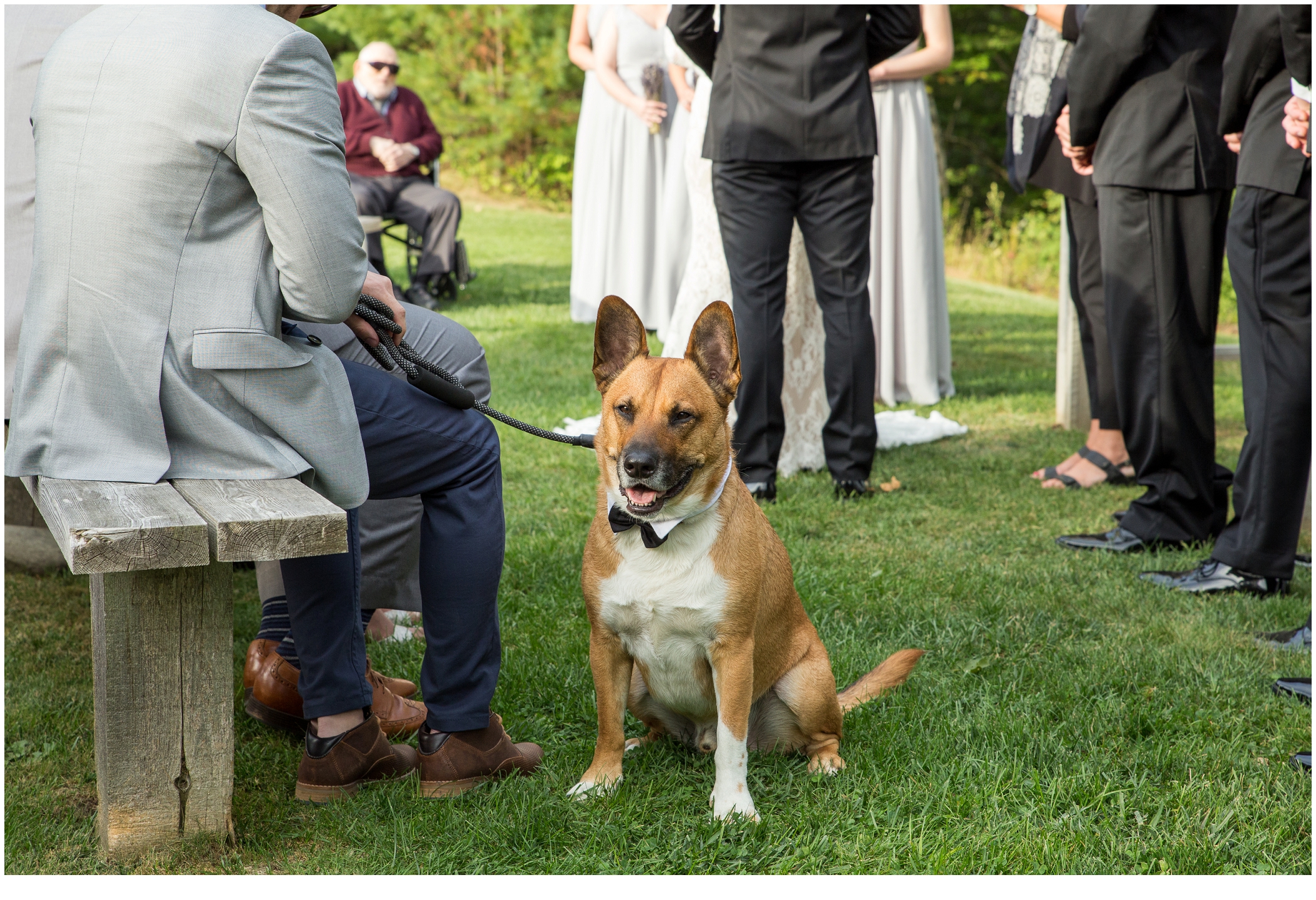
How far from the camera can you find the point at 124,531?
190cm

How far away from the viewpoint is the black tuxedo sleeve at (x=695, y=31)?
4910 millimetres

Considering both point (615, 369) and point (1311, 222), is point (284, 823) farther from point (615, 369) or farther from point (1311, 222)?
point (1311, 222)

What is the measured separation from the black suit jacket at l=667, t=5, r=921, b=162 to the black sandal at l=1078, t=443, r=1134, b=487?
1.84 meters

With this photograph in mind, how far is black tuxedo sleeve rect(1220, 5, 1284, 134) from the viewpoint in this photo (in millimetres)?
3344

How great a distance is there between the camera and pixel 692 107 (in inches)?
229

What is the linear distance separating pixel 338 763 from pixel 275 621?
0.67 metres

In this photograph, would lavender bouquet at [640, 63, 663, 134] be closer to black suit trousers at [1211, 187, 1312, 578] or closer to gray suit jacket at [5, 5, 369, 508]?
black suit trousers at [1211, 187, 1312, 578]

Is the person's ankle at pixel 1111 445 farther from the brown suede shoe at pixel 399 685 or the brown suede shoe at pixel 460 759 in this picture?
the brown suede shoe at pixel 460 759

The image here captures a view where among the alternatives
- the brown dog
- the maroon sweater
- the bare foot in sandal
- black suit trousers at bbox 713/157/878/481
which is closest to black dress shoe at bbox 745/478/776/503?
black suit trousers at bbox 713/157/878/481

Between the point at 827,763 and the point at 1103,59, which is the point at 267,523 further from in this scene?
the point at 1103,59

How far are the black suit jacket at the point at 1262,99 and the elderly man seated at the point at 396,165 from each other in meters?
7.54

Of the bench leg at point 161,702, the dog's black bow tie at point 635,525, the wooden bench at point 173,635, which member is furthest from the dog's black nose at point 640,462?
the bench leg at point 161,702

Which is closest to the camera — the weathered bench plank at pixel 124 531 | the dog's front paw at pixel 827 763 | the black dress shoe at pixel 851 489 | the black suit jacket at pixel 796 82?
the weathered bench plank at pixel 124 531

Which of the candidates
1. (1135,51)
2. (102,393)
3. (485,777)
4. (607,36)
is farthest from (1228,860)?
(607,36)
